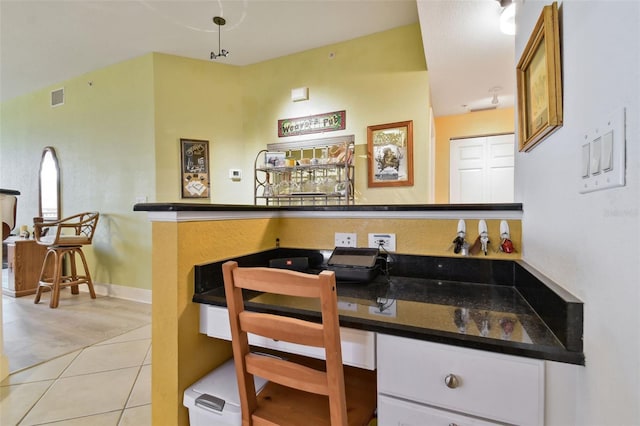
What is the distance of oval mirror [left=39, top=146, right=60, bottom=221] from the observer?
4.19m

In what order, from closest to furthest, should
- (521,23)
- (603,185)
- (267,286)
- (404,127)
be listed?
(603,185) < (267,286) < (521,23) < (404,127)

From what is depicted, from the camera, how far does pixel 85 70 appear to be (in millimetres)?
3850

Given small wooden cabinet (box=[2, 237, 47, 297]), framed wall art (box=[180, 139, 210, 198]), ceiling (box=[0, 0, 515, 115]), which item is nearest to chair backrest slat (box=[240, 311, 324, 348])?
ceiling (box=[0, 0, 515, 115])

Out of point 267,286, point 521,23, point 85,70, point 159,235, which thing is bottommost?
point 267,286

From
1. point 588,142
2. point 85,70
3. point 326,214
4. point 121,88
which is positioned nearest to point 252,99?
point 121,88

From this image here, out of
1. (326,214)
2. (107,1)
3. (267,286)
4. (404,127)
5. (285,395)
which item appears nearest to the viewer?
(267,286)

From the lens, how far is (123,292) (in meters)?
3.63

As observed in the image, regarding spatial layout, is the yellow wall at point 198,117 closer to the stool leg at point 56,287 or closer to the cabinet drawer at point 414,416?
the stool leg at point 56,287

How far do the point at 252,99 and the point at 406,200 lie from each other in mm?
2257

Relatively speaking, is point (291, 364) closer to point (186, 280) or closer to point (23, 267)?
point (186, 280)

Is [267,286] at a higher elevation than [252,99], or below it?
below

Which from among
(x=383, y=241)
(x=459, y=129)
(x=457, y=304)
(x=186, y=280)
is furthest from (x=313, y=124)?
(x=457, y=304)

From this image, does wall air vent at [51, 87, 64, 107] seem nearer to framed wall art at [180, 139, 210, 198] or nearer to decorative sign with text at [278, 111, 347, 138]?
framed wall art at [180, 139, 210, 198]

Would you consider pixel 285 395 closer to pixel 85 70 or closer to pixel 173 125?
pixel 173 125
